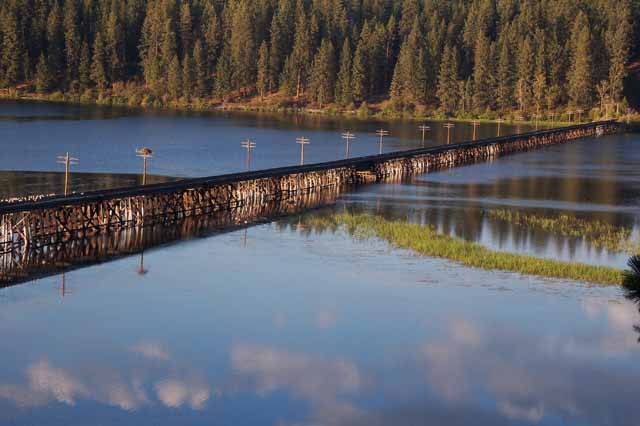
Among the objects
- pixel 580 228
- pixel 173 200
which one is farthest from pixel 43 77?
pixel 580 228

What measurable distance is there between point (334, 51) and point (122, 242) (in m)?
127

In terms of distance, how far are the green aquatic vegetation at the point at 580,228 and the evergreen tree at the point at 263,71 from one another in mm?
113743

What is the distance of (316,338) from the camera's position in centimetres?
2886

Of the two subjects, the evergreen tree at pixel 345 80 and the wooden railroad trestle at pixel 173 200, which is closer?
the wooden railroad trestle at pixel 173 200

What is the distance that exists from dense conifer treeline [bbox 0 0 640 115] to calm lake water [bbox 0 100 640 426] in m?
108

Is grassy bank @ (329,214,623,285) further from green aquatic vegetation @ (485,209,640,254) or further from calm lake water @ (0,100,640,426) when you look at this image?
green aquatic vegetation @ (485,209,640,254)

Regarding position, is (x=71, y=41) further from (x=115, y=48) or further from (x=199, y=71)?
(x=199, y=71)

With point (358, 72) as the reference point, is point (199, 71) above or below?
below

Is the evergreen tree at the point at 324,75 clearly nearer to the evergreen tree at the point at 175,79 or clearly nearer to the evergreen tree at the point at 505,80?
the evergreen tree at the point at 175,79

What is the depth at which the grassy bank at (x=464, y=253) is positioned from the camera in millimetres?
37219

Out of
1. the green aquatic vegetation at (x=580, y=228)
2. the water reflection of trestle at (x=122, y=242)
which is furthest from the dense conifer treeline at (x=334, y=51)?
the water reflection of trestle at (x=122, y=242)

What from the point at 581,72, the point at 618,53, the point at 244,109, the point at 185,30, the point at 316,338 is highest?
the point at 185,30

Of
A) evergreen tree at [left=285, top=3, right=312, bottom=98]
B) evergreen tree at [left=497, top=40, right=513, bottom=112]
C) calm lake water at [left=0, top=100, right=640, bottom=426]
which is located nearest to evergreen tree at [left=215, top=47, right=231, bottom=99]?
evergreen tree at [left=285, top=3, right=312, bottom=98]

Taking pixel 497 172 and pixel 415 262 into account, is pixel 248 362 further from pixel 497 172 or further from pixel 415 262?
pixel 497 172
